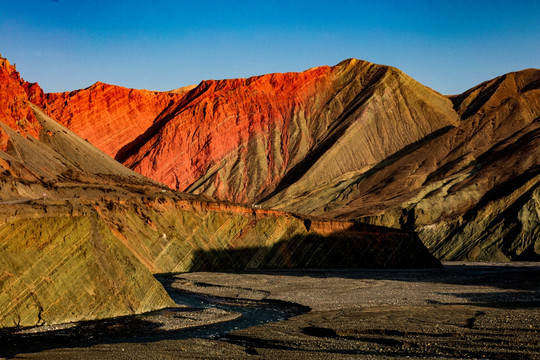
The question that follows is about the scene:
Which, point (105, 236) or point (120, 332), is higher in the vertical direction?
point (105, 236)

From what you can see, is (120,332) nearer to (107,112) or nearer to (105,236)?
(105,236)

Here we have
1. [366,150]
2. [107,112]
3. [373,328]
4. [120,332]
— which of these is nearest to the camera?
[120,332]

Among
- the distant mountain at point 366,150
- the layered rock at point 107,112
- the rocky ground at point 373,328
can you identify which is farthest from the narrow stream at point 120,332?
the layered rock at point 107,112

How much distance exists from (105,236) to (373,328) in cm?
1505

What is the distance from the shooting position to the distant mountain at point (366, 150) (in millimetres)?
110188

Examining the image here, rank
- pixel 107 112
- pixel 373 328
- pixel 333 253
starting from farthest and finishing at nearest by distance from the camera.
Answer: pixel 107 112 → pixel 333 253 → pixel 373 328

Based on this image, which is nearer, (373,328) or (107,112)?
(373,328)

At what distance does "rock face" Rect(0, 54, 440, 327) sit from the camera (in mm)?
30219

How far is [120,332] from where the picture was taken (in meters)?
28.0

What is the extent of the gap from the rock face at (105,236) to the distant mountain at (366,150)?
3455cm

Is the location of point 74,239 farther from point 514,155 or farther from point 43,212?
point 514,155

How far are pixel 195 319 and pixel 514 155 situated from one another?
104 meters

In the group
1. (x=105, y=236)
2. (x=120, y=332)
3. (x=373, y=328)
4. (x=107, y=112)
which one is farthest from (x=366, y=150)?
(x=120, y=332)

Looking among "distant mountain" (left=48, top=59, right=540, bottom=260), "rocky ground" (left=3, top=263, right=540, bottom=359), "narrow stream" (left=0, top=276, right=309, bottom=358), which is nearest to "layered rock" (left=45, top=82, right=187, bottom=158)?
"distant mountain" (left=48, top=59, right=540, bottom=260)
